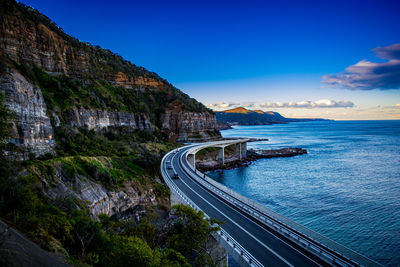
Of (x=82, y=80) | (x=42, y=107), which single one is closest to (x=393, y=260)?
(x=42, y=107)

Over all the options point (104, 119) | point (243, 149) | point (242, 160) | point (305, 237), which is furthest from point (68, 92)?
point (243, 149)

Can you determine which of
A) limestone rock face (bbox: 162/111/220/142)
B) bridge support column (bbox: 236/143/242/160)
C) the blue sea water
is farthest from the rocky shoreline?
limestone rock face (bbox: 162/111/220/142)

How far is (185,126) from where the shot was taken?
9475cm

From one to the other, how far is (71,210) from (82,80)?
50.0 m

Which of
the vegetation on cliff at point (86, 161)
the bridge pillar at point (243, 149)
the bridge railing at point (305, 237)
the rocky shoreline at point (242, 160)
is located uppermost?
the vegetation on cliff at point (86, 161)

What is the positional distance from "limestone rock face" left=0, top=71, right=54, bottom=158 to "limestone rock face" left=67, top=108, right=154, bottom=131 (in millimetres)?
12389

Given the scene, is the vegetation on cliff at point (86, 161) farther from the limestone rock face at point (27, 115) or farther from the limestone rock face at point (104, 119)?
the limestone rock face at point (104, 119)

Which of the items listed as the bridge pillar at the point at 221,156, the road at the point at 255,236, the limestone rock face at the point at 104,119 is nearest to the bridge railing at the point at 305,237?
the road at the point at 255,236

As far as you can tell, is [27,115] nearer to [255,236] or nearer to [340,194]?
[255,236]

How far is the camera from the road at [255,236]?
57.1 feet

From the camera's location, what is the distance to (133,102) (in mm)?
78312

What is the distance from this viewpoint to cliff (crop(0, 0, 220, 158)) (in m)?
31.9

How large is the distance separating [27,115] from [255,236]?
107 ft

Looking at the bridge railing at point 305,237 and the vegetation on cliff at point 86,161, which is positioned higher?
the vegetation on cliff at point 86,161
